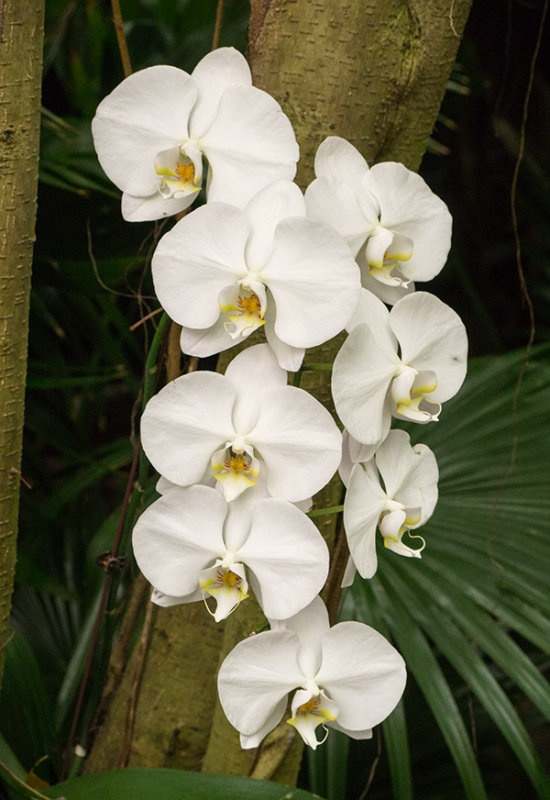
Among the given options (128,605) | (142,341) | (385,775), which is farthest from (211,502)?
(142,341)

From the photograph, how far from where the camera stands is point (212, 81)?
1.45 ft

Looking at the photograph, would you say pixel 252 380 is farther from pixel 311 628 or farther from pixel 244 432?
pixel 311 628

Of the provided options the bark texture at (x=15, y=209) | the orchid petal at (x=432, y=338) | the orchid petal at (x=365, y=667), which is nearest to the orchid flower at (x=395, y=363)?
the orchid petal at (x=432, y=338)

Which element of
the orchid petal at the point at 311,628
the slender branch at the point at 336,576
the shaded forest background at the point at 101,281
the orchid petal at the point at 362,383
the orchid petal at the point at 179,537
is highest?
the orchid petal at the point at 362,383

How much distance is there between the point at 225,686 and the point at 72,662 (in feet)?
1.63

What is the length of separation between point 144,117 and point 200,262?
101 mm

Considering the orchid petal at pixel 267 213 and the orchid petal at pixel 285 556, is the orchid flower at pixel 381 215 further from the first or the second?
the orchid petal at pixel 285 556

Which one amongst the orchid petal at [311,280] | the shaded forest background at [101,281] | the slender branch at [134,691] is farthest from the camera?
the shaded forest background at [101,281]

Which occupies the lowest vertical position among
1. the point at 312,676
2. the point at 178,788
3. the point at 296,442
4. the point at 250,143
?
the point at 178,788

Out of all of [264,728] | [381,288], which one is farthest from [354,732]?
[381,288]

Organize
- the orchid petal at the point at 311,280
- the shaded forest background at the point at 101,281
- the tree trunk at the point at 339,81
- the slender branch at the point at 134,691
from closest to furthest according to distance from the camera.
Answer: the orchid petal at the point at 311,280
the tree trunk at the point at 339,81
the slender branch at the point at 134,691
the shaded forest background at the point at 101,281

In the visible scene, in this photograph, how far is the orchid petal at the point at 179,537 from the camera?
0.41 metres

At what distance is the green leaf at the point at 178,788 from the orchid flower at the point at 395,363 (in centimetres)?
22

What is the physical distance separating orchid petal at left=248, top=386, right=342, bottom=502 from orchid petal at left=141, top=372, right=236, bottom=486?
0.02 metres
